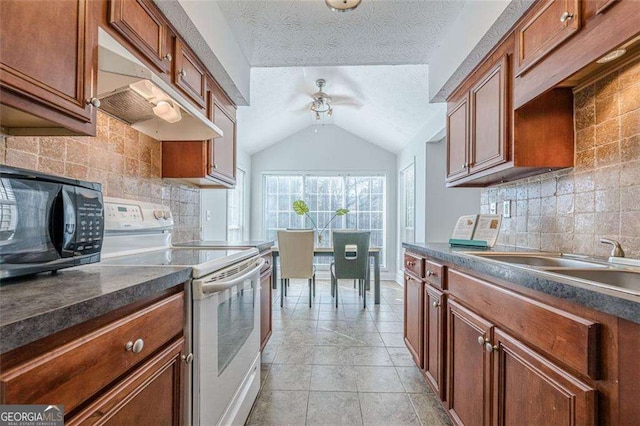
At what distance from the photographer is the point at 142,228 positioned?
5.37ft

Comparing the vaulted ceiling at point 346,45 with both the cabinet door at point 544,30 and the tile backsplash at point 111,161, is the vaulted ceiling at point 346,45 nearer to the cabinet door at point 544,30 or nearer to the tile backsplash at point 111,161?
the cabinet door at point 544,30

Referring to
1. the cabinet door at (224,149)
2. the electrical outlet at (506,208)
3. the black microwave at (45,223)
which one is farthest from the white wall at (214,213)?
the electrical outlet at (506,208)

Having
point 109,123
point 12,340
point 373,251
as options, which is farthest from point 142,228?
point 373,251

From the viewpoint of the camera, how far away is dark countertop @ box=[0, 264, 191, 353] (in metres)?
0.50

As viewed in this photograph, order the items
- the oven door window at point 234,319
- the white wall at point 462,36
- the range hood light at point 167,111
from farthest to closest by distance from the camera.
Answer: the white wall at point 462,36 < the range hood light at point 167,111 < the oven door window at point 234,319

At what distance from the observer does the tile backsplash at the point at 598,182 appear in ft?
4.05

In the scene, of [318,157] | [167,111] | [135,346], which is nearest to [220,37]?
[167,111]

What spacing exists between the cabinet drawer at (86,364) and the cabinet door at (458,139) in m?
1.96

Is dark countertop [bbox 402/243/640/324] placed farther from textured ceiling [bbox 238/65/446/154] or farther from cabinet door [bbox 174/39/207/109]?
textured ceiling [bbox 238/65/446/154]

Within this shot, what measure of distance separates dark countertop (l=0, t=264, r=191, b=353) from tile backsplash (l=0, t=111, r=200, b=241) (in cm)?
50

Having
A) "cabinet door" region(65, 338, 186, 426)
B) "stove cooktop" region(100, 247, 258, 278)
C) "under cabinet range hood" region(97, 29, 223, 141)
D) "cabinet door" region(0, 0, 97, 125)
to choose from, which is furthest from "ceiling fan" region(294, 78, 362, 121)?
"cabinet door" region(65, 338, 186, 426)

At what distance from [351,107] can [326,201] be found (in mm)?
1846

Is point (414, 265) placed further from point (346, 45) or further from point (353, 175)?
point (353, 175)

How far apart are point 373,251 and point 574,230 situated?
8.51 ft
